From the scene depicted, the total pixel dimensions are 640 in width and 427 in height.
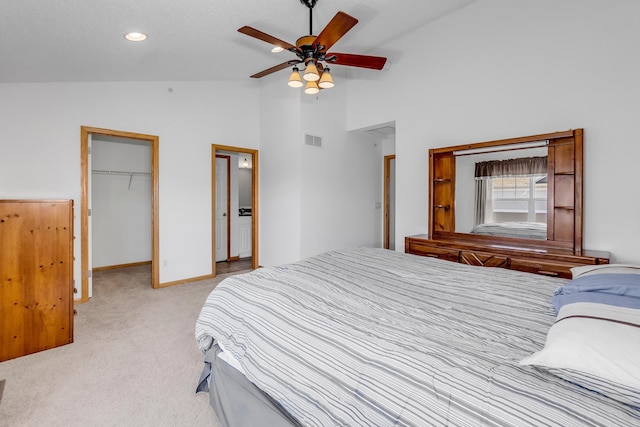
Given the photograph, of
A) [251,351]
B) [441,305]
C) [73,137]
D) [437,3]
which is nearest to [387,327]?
[441,305]

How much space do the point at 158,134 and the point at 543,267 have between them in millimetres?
4638

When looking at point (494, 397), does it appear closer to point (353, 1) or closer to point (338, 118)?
point (353, 1)

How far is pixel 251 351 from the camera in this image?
4.54 ft

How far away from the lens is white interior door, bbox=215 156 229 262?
5.77 meters

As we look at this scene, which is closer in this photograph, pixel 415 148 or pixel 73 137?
pixel 73 137

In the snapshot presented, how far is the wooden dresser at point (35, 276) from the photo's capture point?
7.80 ft

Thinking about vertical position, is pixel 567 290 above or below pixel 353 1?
below

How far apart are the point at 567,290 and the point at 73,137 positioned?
4643 mm

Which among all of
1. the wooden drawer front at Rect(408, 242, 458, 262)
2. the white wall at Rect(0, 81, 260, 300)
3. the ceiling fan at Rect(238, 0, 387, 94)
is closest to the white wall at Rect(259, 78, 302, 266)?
the white wall at Rect(0, 81, 260, 300)

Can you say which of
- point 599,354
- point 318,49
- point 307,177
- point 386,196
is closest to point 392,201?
point 386,196

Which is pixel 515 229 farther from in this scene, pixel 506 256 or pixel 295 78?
pixel 295 78

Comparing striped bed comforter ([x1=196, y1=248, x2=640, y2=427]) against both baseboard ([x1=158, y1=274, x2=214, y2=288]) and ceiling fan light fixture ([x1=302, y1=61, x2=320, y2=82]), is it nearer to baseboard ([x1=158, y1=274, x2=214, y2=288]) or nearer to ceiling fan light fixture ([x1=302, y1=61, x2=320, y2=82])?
ceiling fan light fixture ([x1=302, y1=61, x2=320, y2=82])

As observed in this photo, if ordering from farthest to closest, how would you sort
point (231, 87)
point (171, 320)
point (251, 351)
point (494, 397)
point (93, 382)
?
point (231, 87), point (171, 320), point (93, 382), point (251, 351), point (494, 397)

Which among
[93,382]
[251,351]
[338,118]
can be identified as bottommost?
[93,382]
